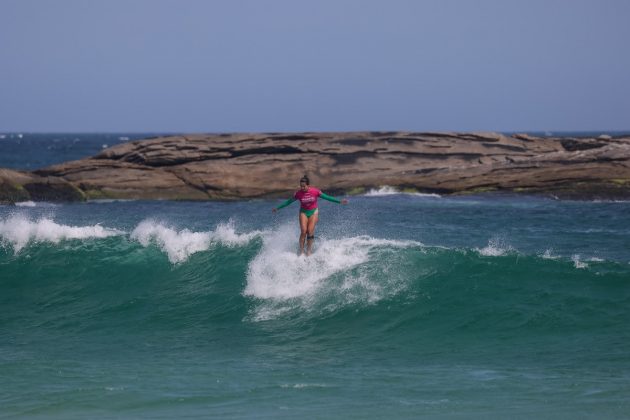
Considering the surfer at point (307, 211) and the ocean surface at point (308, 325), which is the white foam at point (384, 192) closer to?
the ocean surface at point (308, 325)

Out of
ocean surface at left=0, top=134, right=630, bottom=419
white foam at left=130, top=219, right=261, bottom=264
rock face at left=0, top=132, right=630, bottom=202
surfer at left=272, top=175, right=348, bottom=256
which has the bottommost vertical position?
ocean surface at left=0, top=134, right=630, bottom=419

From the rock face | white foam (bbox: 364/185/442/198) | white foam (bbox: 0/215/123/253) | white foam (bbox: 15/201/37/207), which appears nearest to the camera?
white foam (bbox: 0/215/123/253)

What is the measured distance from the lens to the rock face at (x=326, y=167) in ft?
98.5

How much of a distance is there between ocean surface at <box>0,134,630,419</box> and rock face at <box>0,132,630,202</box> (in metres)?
9.32

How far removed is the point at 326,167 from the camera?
31984mm

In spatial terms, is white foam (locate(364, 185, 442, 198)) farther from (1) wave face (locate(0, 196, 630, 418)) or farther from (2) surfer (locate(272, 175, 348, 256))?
(2) surfer (locate(272, 175, 348, 256))

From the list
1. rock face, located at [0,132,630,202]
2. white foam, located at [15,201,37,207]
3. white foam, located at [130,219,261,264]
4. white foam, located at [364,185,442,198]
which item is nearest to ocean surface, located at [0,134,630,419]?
white foam, located at [130,219,261,264]

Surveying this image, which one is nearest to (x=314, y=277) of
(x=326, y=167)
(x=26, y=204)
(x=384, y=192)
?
(x=384, y=192)

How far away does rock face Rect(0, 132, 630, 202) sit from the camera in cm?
3003

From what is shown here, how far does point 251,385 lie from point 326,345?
225 cm

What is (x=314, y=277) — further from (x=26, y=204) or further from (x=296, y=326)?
(x=26, y=204)

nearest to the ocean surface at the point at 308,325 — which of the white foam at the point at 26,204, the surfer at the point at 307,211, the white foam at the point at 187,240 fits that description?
the white foam at the point at 187,240

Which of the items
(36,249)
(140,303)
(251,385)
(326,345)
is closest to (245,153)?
(36,249)

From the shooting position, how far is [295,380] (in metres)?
9.92
